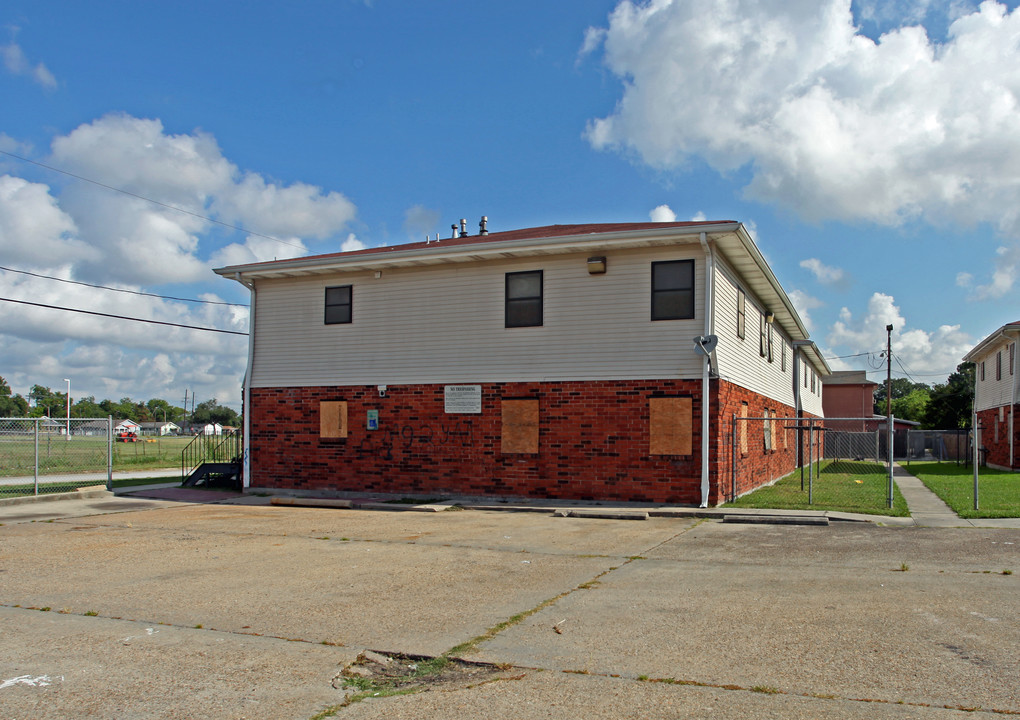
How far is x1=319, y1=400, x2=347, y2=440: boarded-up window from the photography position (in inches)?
738

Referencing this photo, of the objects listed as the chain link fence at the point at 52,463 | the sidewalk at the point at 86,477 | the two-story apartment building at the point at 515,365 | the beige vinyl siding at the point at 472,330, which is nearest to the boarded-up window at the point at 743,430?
the two-story apartment building at the point at 515,365

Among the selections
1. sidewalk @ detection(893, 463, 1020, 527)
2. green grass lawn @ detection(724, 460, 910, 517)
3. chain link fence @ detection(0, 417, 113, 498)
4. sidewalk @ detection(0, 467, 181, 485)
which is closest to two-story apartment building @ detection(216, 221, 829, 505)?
green grass lawn @ detection(724, 460, 910, 517)

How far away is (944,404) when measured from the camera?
264ft

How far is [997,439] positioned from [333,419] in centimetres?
2706

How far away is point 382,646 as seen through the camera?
5.76m

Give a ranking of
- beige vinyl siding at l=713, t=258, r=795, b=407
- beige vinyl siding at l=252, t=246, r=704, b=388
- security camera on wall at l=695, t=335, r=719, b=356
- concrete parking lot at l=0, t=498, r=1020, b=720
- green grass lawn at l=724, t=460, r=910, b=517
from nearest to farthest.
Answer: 1. concrete parking lot at l=0, t=498, r=1020, b=720
2. green grass lawn at l=724, t=460, r=910, b=517
3. security camera on wall at l=695, t=335, r=719, b=356
4. beige vinyl siding at l=252, t=246, r=704, b=388
5. beige vinyl siding at l=713, t=258, r=795, b=407

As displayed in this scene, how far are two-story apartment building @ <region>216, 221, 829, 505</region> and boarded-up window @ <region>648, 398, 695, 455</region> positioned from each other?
0.09 feet

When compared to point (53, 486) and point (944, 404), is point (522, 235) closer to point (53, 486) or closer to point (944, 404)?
point (53, 486)

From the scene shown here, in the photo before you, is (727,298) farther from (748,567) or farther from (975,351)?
(975,351)

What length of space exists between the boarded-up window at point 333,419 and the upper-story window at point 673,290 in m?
7.75

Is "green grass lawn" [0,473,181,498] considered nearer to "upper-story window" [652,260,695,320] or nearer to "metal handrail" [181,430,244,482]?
"metal handrail" [181,430,244,482]

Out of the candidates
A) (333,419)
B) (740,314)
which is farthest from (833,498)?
(333,419)

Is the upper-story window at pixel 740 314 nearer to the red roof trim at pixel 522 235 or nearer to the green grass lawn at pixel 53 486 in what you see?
the red roof trim at pixel 522 235

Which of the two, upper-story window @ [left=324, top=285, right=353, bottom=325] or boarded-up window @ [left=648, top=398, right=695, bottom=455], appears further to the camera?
upper-story window @ [left=324, top=285, right=353, bottom=325]
